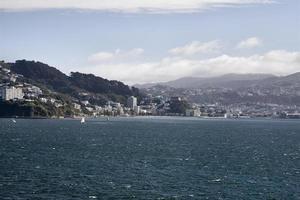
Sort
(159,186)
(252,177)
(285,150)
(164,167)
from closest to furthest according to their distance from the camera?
1. (159,186)
2. (252,177)
3. (164,167)
4. (285,150)

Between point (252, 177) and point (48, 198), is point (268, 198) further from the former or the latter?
point (48, 198)

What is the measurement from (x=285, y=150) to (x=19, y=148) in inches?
1996

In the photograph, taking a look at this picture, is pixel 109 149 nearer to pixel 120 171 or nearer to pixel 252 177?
pixel 120 171

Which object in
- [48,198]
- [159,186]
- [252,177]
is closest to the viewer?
[48,198]

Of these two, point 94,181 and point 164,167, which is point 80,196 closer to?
point 94,181

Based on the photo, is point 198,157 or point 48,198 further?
point 198,157

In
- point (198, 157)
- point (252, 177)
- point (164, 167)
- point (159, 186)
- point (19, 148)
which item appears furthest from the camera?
point (19, 148)

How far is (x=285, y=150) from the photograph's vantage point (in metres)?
125

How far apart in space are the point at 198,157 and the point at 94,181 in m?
33.6

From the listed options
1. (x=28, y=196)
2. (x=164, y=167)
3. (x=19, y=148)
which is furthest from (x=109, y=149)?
(x=28, y=196)

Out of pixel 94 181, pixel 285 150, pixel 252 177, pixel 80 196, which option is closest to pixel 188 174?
pixel 252 177

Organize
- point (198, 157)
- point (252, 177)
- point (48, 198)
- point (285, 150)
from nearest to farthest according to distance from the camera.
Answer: point (48, 198)
point (252, 177)
point (198, 157)
point (285, 150)

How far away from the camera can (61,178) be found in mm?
74062

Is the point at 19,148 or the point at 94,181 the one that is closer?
the point at 94,181
